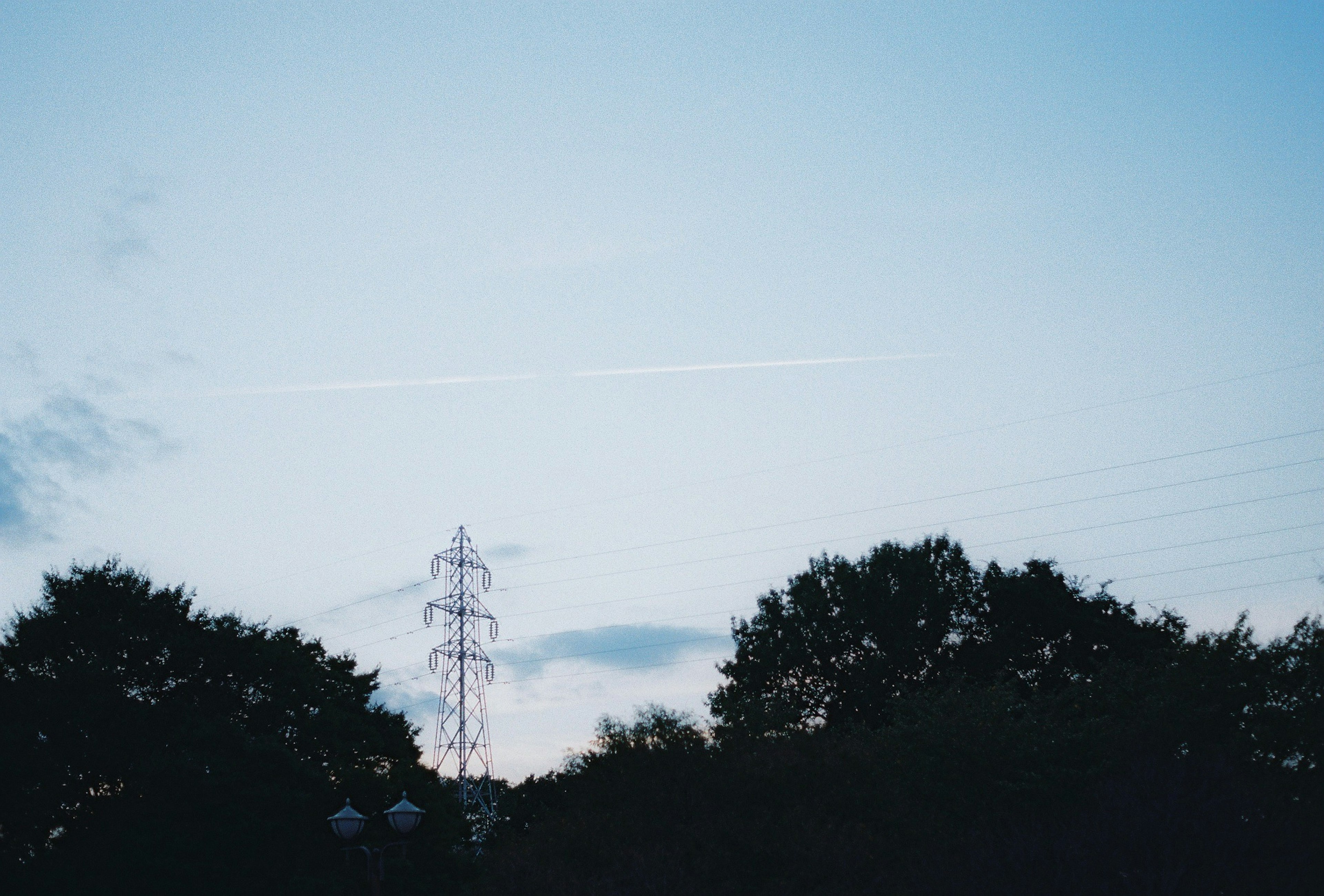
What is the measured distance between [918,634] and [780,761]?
1101 inches

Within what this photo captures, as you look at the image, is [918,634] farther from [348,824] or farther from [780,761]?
[348,824]

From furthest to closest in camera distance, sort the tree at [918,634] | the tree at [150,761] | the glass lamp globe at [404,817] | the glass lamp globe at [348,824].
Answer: the tree at [918,634] < the tree at [150,761] < the glass lamp globe at [348,824] < the glass lamp globe at [404,817]

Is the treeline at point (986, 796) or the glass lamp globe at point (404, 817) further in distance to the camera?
the glass lamp globe at point (404, 817)

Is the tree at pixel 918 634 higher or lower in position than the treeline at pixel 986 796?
higher

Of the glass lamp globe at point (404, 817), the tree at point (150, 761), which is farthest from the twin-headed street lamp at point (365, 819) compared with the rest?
the tree at point (150, 761)

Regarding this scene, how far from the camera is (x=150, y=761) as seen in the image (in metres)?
33.4

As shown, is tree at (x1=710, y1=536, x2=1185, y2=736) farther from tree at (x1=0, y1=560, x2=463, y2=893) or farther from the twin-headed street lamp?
the twin-headed street lamp

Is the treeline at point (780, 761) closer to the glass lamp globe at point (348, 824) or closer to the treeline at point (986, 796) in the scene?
the treeline at point (986, 796)

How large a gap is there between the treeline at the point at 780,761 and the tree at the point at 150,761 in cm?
9

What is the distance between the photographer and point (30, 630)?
3566 centimetres

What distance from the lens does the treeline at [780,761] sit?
19.5 meters

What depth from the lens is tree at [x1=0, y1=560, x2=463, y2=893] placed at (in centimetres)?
3272

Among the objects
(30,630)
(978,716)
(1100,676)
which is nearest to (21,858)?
(30,630)

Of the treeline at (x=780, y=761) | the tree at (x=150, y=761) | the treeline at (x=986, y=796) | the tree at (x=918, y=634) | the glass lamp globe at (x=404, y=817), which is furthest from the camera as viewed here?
the tree at (x=918, y=634)
